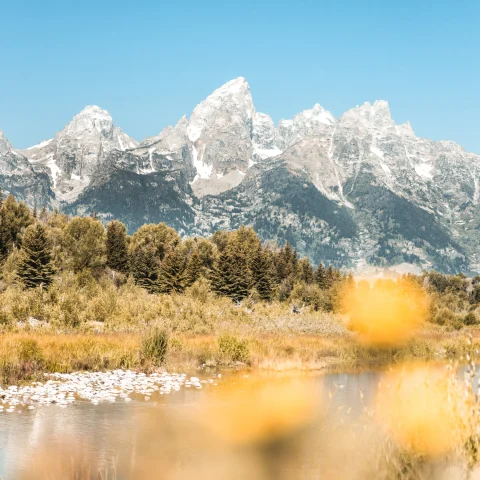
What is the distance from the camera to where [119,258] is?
125312mm

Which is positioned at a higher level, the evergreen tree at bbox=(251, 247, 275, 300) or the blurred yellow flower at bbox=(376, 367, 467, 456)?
the evergreen tree at bbox=(251, 247, 275, 300)

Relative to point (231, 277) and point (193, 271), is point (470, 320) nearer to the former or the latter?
point (231, 277)

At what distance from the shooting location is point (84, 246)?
374ft

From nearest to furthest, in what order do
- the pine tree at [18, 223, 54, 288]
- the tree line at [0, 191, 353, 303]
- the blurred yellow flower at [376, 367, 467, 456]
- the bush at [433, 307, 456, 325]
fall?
the blurred yellow flower at [376, 367, 467, 456], the bush at [433, 307, 456, 325], the pine tree at [18, 223, 54, 288], the tree line at [0, 191, 353, 303]

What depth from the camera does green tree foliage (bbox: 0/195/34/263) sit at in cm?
11350

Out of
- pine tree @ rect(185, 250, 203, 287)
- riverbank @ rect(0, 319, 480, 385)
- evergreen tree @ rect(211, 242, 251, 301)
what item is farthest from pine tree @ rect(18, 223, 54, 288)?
riverbank @ rect(0, 319, 480, 385)

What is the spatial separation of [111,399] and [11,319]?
23.2m

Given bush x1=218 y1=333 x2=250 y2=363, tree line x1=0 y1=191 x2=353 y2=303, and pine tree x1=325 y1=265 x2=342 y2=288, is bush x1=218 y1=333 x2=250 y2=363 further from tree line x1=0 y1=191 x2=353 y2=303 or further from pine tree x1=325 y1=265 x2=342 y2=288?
pine tree x1=325 y1=265 x2=342 y2=288

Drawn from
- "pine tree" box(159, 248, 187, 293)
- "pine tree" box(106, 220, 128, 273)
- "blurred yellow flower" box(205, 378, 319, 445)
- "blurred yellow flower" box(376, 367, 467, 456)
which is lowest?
"blurred yellow flower" box(205, 378, 319, 445)

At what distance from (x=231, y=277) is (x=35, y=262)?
37.1 meters

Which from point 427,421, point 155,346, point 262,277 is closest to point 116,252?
point 262,277

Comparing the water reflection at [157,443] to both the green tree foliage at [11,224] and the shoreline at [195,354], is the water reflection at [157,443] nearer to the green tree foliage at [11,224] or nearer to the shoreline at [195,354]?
the shoreline at [195,354]

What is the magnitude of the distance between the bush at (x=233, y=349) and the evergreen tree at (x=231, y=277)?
70.4m

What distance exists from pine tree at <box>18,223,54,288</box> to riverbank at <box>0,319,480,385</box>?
51537 millimetres
